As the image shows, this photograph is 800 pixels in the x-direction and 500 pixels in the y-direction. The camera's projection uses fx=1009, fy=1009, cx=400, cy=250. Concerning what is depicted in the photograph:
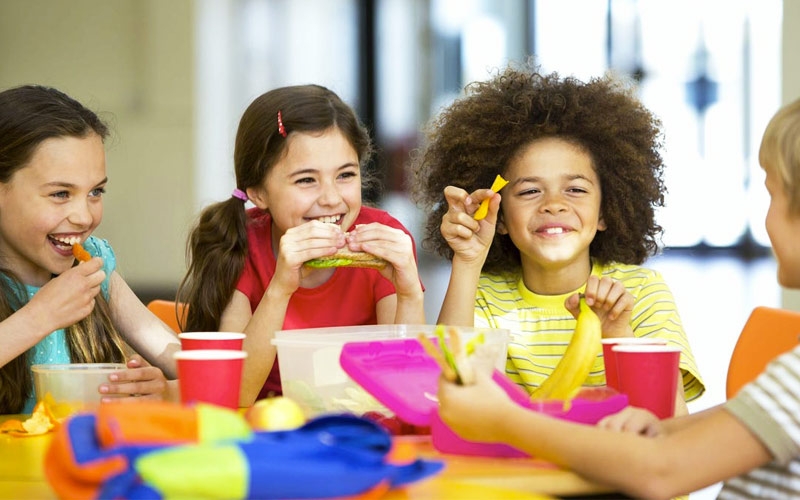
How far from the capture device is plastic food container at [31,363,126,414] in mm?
1492

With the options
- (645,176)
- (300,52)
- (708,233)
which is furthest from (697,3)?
(645,176)

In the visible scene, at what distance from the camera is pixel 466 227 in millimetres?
2035

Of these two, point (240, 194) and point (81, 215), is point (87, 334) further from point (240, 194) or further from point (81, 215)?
point (240, 194)

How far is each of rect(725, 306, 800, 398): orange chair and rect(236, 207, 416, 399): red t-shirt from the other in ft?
2.48

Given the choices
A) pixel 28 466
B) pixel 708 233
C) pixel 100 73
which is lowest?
pixel 708 233

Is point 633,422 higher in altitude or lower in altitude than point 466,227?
lower

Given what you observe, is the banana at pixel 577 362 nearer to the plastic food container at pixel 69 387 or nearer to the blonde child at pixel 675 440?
the blonde child at pixel 675 440

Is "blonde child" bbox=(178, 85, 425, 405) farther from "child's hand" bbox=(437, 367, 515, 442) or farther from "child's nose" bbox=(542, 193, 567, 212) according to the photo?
"child's hand" bbox=(437, 367, 515, 442)

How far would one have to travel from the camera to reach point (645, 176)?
7.47 feet

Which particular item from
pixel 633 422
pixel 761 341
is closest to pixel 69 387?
pixel 633 422

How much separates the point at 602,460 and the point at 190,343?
0.64 meters

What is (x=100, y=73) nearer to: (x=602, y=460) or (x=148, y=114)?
(x=148, y=114)

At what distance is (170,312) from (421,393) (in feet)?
3.70

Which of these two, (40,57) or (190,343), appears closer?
(190,343)
